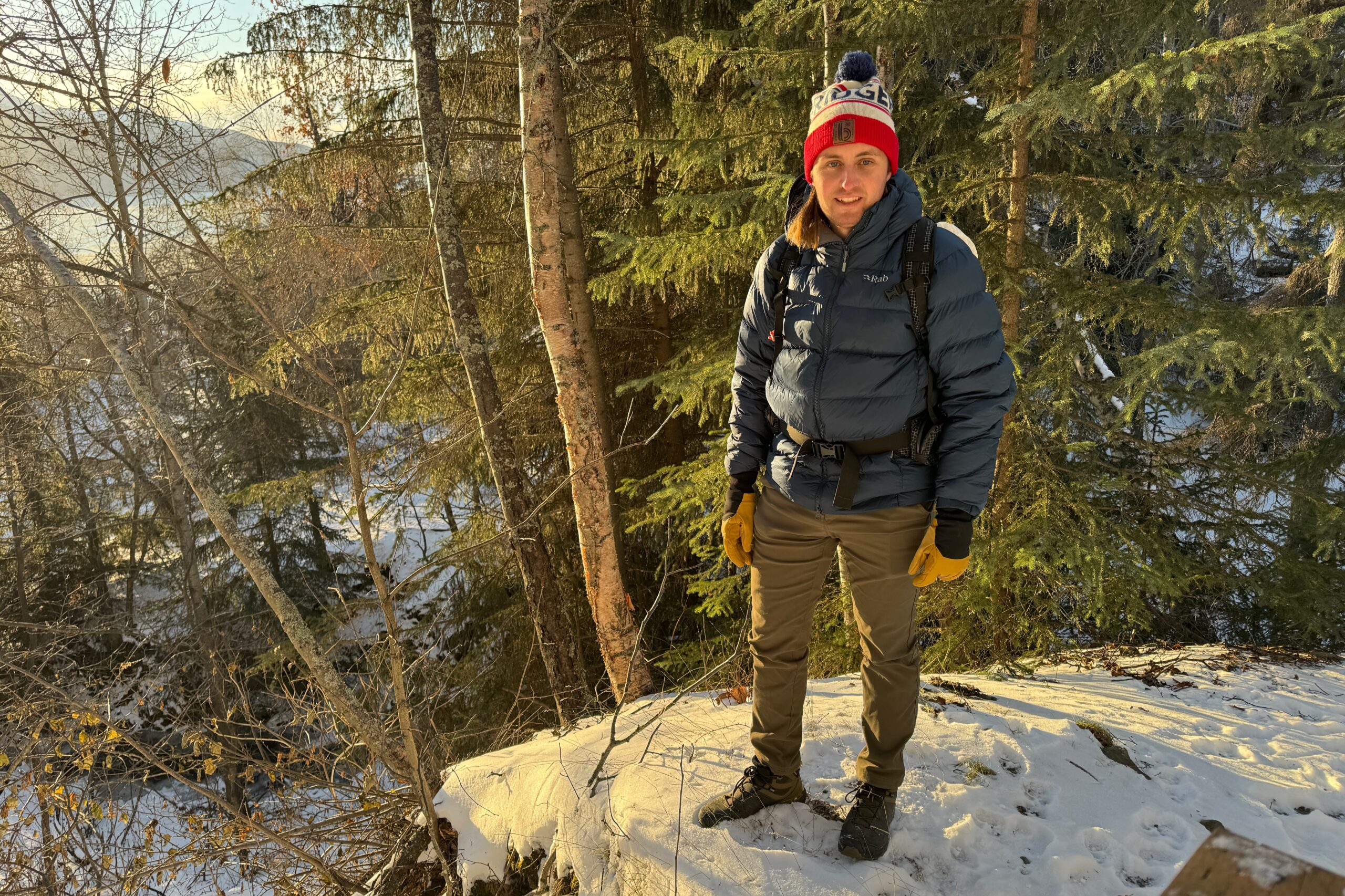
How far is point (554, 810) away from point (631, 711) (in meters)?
0.96

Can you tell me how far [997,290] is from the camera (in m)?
4.08

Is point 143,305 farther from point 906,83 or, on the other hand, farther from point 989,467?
point 989,467

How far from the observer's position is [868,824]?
247 cm

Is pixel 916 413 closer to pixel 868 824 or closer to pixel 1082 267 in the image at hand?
pixel 868 824

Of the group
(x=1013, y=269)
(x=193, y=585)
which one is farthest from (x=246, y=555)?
(x=193, y=585)

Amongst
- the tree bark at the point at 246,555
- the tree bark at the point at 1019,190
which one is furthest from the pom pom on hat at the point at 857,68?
the tree bark at the point at 246,555

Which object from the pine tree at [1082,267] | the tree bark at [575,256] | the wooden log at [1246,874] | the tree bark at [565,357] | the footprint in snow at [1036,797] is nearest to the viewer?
the wooden log at [1246,874]

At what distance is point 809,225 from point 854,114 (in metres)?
0.35

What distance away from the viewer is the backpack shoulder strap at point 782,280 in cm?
243

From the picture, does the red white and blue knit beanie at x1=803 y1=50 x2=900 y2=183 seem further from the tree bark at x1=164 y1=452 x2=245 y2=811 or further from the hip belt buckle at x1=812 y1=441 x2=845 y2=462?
the tree bark at x1=164 y1=452 x2=245 y2=811

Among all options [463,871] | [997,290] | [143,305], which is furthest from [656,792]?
[143,305]

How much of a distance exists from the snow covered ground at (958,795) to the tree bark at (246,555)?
0.82 metres

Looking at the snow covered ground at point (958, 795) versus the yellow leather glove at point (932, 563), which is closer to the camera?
the yellow leather glove at point (932, 563)

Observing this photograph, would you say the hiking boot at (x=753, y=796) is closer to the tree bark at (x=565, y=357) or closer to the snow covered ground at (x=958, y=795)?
the snow covered ground at (x=958, y=795)
